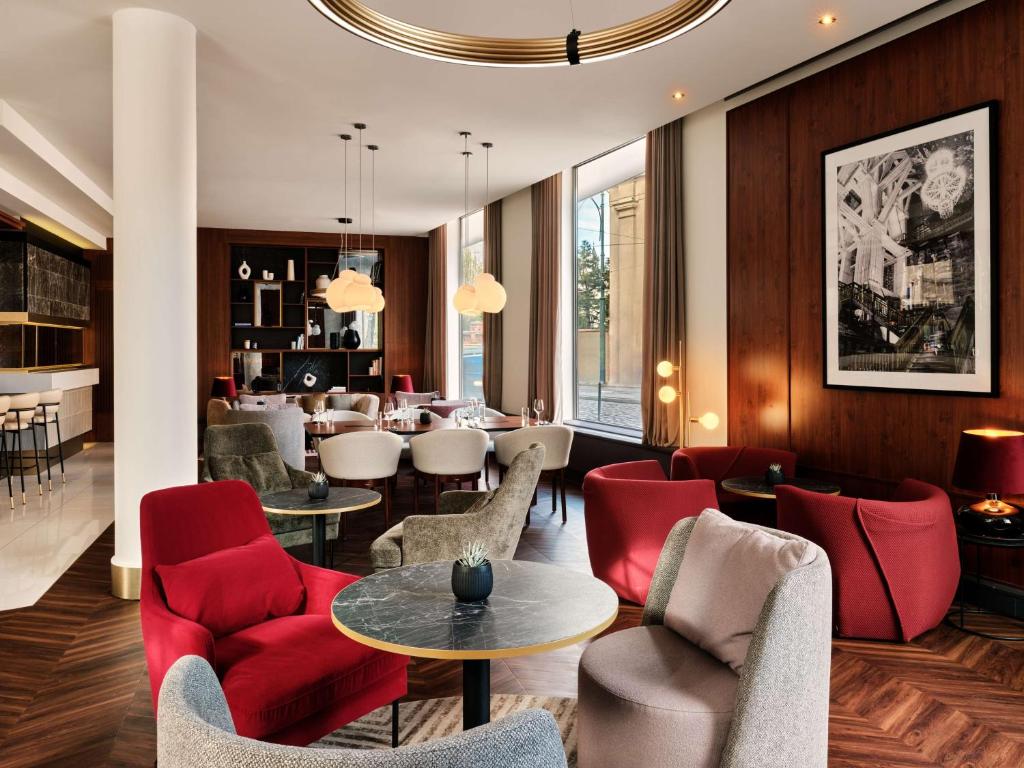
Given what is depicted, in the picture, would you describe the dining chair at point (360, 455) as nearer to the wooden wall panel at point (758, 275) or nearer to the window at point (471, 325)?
the wooden wall panel at point (758, 275)

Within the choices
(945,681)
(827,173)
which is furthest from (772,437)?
(945,681)

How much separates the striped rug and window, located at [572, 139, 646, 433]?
16.6 ft

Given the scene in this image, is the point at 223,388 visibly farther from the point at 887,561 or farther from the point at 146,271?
the point at 887,561

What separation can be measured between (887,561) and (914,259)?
6.45ft

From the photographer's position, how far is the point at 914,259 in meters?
4.73

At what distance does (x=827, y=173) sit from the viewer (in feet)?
17.5

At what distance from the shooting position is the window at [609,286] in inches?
314

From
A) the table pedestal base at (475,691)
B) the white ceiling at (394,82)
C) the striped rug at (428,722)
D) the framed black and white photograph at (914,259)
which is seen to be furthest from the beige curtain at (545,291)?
the table pedestal base at (475,691)

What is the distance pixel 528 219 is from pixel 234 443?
5.73 m

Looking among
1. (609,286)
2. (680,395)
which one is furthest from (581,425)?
(680,395)

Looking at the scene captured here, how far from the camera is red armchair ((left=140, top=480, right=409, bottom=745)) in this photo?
2.33 metres

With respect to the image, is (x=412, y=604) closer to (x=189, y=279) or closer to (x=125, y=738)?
(x=125, y=738)

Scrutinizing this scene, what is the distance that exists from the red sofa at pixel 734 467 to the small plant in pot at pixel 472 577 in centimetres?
334

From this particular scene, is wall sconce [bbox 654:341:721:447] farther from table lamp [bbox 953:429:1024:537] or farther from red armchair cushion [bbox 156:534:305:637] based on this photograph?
red armchair cushion [bbox 156:534:305:637]
